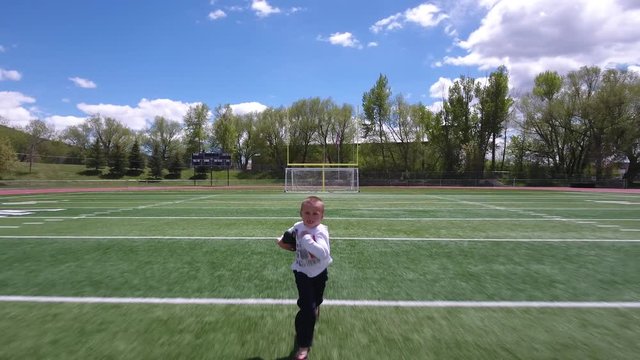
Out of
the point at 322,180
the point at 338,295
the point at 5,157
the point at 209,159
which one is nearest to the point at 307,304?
the point at 338,295

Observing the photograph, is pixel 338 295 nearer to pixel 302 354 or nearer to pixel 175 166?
pixel 302 354

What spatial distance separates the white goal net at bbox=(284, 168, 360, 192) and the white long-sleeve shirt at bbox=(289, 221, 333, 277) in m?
28.8

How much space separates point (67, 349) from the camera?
3271mm

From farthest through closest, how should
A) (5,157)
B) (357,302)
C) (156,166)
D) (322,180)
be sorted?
1. (156,166)
2. (5,157)
3. (322,180)
4. (357,302)

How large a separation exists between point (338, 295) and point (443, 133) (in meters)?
58.3

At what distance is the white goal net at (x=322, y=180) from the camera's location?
108ft

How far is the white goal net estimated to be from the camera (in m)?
32.9

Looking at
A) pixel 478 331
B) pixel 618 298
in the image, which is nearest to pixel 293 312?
pixel 478 331

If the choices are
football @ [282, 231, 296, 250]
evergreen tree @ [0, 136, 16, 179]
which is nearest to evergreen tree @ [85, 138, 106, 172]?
evergreen tree @ [0, 136, 16, 179]

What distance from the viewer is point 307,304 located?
10.7 ft

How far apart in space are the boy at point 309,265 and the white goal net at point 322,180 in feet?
94.5

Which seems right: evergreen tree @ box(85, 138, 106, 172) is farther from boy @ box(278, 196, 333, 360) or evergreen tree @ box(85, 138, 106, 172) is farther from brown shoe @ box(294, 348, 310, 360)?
brown shoe @ box(294, 348, 310, 360)

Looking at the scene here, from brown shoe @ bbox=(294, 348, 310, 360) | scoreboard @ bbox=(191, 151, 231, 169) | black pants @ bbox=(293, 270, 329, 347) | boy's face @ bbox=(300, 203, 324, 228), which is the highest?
scoreboard @ bbox=(191, 151, 231, 169)

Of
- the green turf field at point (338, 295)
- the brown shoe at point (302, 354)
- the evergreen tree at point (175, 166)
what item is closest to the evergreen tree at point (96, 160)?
the evergreen tree at point (175, 166)
